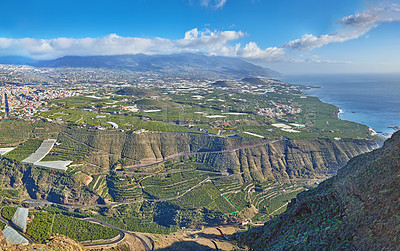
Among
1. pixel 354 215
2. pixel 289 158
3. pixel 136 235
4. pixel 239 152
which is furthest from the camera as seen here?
pixel 239 152

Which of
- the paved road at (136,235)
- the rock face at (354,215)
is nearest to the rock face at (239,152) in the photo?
the paved road at (136,235)

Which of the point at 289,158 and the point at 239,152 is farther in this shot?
the point at 239,152

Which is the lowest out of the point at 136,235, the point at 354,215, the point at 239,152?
the point at 136,235

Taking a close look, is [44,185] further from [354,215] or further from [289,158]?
[289,158]

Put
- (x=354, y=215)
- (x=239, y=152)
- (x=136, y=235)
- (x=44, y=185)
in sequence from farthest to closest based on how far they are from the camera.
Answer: (x=239, y=152)
(x=44, y=185)
(x=136, y=235)
(x=354, y=215)

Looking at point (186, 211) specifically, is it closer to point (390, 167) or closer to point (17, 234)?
point (17, 234)

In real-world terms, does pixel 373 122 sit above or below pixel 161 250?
above

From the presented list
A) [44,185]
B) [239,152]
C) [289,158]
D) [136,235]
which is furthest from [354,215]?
[44,185]

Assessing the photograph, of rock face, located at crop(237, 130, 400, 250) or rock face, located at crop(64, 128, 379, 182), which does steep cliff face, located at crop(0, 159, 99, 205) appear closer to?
rock face, located at crop(64, 128, 379, 182)

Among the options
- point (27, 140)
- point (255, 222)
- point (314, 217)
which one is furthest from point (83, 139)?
point (314, 217)
